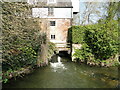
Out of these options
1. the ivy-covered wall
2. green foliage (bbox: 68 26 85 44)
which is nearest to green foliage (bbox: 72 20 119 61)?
the ivy-covered wall

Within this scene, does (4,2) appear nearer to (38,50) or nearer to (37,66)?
(38,50)

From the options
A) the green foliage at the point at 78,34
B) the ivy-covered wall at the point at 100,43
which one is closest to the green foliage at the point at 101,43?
the ivy-covered wall at the point at 100,43

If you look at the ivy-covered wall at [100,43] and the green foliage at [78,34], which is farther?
the green foliage at [78,34]

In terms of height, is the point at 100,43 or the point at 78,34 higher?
the point at 78,34

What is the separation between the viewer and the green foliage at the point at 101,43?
8289 mm

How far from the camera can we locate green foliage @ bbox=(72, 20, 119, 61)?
8.29 metres

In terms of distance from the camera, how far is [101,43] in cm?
866

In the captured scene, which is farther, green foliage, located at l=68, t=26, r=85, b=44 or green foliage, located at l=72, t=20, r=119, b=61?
green foliage, located at l=68, t=26, r=85, b=44

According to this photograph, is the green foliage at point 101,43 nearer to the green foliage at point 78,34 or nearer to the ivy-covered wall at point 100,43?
the ivy-covered wall at point 100,43

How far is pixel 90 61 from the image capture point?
899 cm

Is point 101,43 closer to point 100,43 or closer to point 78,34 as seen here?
point 100,43

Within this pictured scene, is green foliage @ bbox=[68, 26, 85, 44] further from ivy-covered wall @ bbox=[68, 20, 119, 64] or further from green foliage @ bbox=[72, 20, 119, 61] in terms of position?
green foliage @ bbox=[72, 20, 119, 61]

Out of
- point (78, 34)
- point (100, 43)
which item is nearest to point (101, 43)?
point (100, 43)

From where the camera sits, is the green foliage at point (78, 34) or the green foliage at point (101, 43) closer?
the green foliage at point (101, 43)
